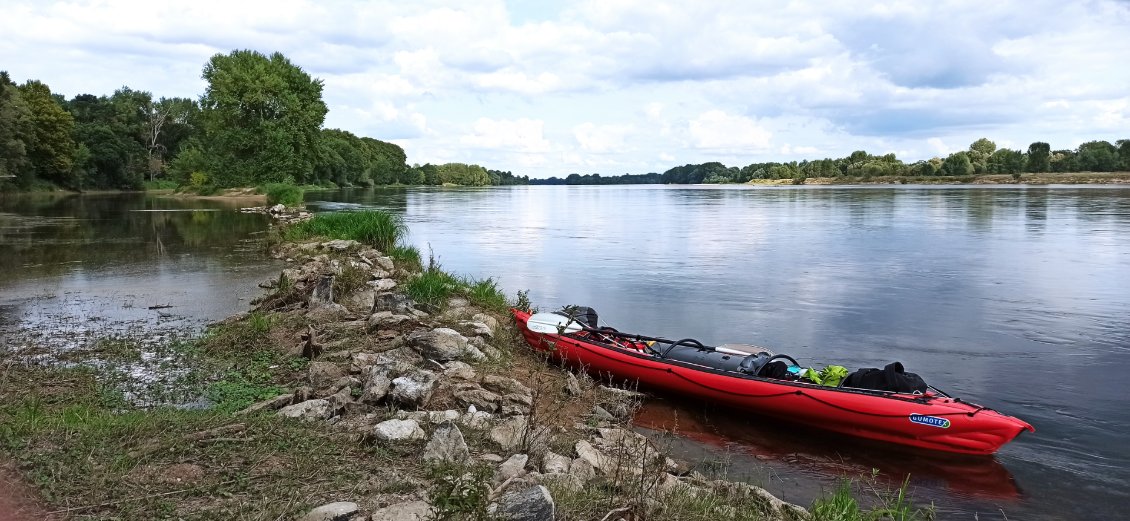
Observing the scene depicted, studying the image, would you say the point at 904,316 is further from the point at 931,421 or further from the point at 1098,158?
the point at 1098,158

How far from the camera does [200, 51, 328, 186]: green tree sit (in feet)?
172

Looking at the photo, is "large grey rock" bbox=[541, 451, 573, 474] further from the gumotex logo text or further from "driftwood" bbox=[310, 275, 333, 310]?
"driftwood" bbox=[310, 275, 333, 310]

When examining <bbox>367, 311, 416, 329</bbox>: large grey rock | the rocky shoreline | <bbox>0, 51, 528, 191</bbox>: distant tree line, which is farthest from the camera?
<bbox>0, 51, 528, 191</bbox>: distant tree line

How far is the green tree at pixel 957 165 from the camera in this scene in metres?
111

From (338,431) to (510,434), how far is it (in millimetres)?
1330

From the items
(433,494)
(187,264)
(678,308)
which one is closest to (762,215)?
(678,308)

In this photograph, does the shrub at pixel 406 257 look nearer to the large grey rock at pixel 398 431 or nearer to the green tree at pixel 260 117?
the large grey rock at pixel 398 431

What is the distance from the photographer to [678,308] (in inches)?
590

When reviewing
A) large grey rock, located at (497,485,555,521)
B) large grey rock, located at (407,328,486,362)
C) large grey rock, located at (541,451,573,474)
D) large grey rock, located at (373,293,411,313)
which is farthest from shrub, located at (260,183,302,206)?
large grey rock, located at (497,485,555,521)

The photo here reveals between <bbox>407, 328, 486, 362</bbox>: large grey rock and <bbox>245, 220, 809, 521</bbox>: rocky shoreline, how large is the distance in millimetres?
17

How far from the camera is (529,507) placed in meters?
3.98

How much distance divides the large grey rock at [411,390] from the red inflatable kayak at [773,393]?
10.8ft

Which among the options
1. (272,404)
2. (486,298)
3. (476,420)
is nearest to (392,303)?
(486,298)

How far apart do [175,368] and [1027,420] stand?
9.87 metres
